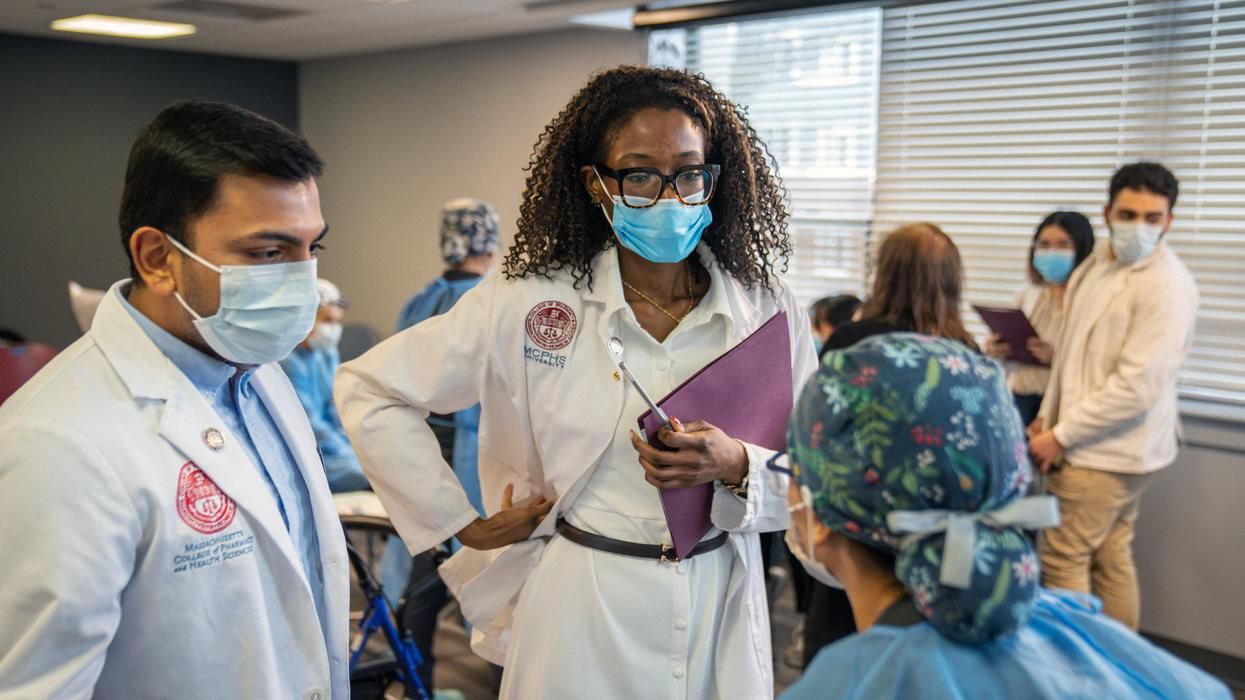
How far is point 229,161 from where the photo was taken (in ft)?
4.25

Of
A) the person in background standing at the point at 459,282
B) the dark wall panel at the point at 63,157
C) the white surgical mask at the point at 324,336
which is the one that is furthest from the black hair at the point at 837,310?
the dark wall panel at the point at 63,157

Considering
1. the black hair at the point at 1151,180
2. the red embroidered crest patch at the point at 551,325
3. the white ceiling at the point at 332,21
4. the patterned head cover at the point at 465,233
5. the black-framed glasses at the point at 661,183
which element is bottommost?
the red embroidered crest patch at the point at 551,325

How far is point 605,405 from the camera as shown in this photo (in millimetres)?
1694

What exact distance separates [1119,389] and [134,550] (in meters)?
3.25

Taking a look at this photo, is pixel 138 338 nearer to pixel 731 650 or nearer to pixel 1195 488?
pixel 731 650

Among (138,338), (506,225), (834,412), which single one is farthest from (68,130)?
(834,412)

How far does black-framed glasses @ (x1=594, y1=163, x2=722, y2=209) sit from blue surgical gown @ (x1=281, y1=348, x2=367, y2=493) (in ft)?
8.51

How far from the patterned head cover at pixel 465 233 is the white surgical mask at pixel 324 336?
76cm

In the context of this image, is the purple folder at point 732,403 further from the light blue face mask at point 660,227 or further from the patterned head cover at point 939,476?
the patterned head cover at point 939,476

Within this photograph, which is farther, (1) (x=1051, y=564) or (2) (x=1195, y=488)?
(2) (x=1195, y=488)

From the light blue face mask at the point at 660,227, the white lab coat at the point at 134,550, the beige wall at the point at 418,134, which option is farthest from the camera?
the beige wall at the point at 418,134

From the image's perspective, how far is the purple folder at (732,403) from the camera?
1.61m

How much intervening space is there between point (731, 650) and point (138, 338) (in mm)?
1006

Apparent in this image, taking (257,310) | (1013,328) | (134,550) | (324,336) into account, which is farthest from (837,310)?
(134,550)
